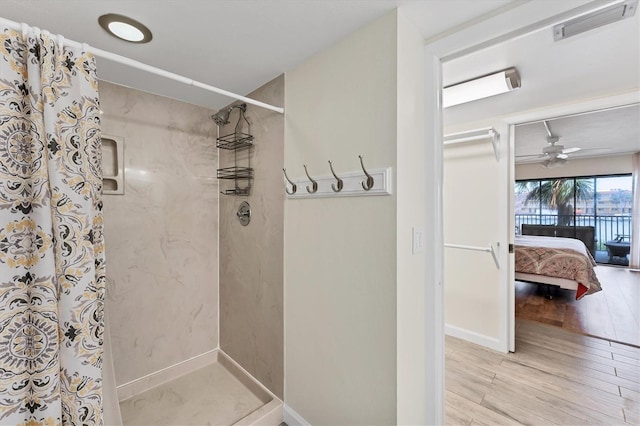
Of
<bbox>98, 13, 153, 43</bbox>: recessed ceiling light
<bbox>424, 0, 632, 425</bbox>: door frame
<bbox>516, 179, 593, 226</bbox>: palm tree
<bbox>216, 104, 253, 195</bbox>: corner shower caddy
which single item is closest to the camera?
<bbox>98, 13, 153, 43</bbox>: recessed ceiling light

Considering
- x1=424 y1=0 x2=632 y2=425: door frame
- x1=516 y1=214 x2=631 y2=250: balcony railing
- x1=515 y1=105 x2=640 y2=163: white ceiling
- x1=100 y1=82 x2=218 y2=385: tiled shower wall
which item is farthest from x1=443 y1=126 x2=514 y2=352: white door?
x1=516 y1=214 x2=631 y2=250: balcony railing

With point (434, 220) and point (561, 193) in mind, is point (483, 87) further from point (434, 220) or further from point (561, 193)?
point (561, 193)

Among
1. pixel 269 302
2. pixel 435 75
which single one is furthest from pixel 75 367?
pixel 435 75

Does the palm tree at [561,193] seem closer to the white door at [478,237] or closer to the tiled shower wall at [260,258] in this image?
the white door at [478,237]

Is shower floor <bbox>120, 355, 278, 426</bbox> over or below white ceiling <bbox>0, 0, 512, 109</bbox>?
below

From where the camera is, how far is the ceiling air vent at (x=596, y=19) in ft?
3.59

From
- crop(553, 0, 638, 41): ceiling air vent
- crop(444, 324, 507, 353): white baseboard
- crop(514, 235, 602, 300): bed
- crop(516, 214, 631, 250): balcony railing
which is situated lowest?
crop(444, 324, 507, 353): white baseboard

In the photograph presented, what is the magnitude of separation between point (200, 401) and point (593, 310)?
453cm

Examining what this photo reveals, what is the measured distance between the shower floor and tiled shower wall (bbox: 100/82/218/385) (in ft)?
0.59

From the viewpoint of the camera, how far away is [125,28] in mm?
1282

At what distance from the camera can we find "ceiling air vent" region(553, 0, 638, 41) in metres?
1.09

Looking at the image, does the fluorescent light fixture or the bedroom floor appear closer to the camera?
the fluorescent light fixture

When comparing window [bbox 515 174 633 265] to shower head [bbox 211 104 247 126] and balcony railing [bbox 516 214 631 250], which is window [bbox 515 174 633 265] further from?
shower head [bbox 211 104 247 126]

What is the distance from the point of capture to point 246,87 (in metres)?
1.92
